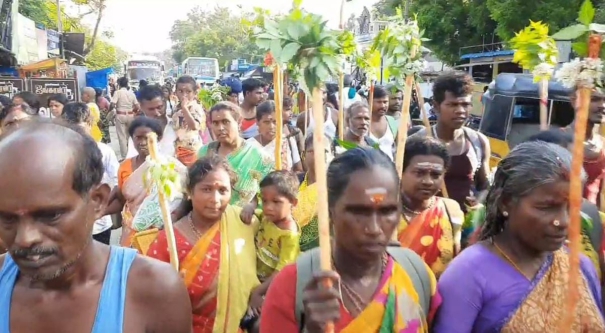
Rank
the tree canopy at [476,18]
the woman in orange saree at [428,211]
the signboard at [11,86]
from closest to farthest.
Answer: the woman in orange saree at [428,211] < the signboard at [11,86] < the tree canopy at [476,18]

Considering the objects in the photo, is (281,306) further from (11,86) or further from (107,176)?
(11,86)

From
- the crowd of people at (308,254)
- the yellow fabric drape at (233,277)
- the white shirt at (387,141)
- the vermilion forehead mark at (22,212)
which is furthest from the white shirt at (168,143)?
the vermilion forehead mark at (22,212)

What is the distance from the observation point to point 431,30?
817 inches

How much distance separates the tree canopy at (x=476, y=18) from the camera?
50.8ft

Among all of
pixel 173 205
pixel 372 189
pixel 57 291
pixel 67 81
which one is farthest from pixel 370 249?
pixel 67 81

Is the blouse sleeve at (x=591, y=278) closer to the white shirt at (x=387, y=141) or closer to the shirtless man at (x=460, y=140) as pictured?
the shirtless man at (x=460, y=140)

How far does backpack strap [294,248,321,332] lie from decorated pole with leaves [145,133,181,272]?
935 millimetres

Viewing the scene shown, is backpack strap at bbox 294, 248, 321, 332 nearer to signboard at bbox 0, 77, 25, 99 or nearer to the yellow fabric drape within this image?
the yellow fabric drape

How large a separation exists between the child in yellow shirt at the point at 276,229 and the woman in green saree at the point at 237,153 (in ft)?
2.27

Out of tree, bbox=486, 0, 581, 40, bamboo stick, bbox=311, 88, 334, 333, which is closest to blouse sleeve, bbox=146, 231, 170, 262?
bamboo stick, bbox=311, 88, 334, 333

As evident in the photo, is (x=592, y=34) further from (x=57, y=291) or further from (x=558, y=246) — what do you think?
(x=57, y=291)

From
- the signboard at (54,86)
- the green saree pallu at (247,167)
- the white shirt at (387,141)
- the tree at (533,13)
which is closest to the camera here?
the green saree pallu at (247,167)

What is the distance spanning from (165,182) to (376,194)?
1.18m

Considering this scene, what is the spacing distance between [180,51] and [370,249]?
76.4 m
